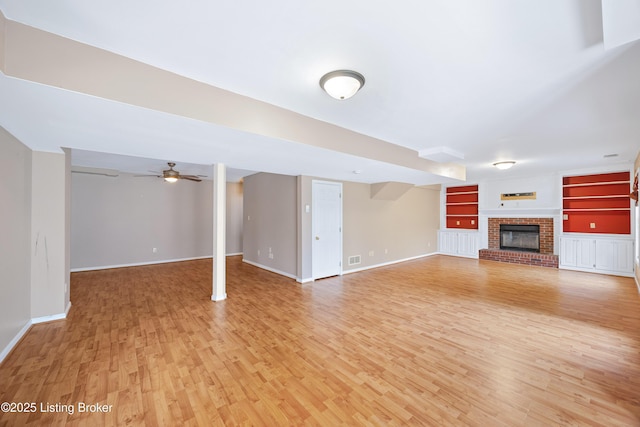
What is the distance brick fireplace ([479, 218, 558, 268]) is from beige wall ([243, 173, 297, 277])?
19.4 feet

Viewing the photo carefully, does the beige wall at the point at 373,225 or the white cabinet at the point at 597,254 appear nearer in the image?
the beige wall at the point at 373,225

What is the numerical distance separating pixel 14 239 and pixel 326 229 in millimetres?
4361

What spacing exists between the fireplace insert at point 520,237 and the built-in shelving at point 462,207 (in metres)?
0.78

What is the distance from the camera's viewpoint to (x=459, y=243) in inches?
321

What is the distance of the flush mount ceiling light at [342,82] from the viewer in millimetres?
1823

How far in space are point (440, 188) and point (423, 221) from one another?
4.90ft

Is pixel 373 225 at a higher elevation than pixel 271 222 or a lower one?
lower

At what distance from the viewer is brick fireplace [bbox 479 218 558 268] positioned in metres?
6.43

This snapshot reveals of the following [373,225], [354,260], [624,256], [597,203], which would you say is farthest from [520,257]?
[354,260]

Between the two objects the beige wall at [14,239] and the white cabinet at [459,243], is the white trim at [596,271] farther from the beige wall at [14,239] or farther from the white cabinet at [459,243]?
the beige wall at [14,239]

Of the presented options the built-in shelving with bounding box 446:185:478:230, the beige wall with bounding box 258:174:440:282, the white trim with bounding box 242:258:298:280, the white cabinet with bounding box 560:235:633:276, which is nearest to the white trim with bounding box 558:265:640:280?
the white cabinet with bounding box 560:235:633:276

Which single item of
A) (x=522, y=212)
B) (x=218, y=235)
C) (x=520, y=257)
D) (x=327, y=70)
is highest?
(x=327, y=70)

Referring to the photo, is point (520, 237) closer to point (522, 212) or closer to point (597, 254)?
point (522, 212)

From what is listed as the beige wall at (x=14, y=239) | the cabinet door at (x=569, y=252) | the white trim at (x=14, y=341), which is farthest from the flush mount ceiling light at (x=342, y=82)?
the cabinet door at (x=569, y=252)
